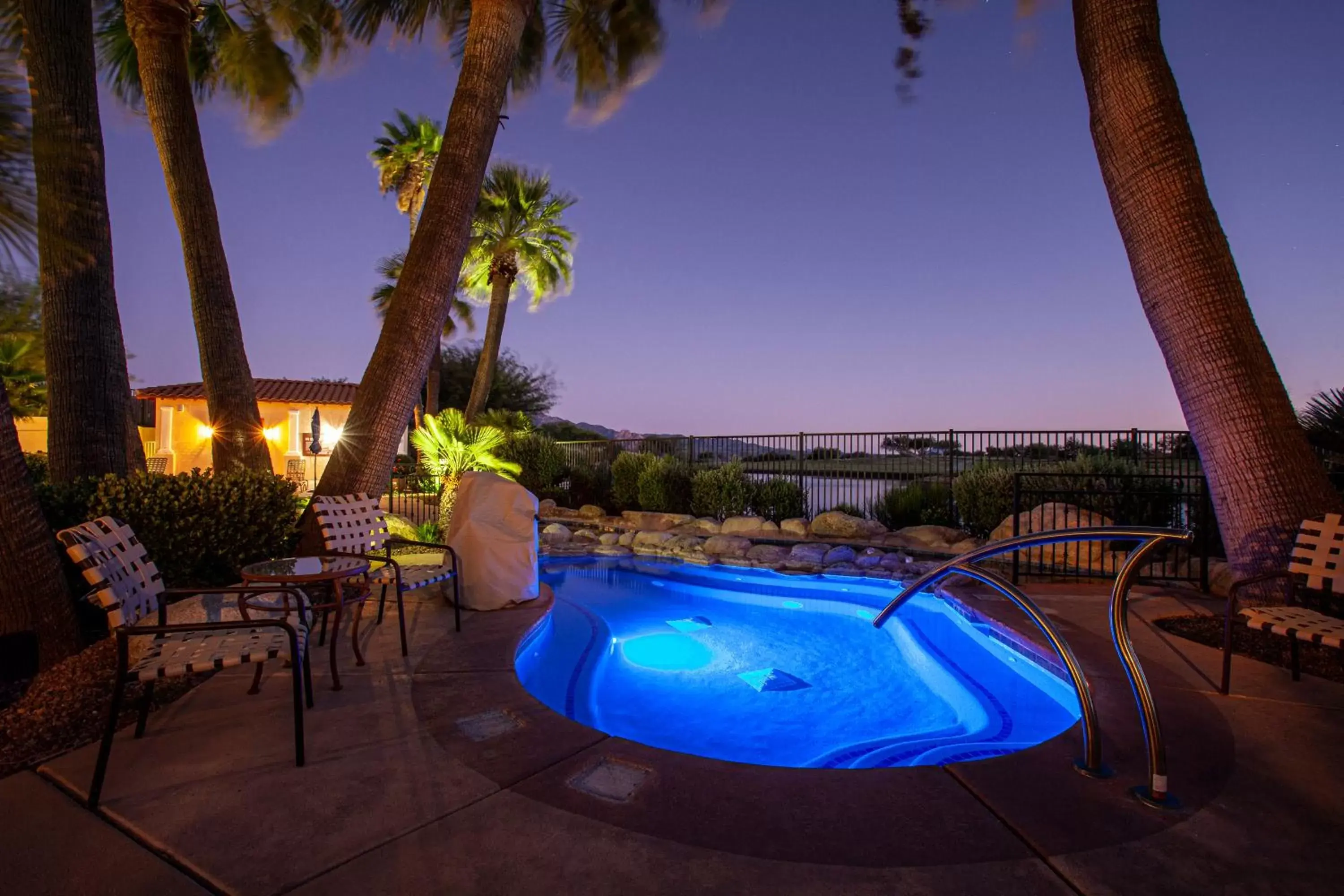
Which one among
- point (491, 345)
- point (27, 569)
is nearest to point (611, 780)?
point (27, 569)

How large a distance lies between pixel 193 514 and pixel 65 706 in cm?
205

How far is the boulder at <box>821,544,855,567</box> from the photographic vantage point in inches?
303

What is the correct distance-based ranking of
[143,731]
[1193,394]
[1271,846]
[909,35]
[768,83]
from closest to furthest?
[1271,846] < [143,731] < [1193,394] < [909,35] < [768,83]

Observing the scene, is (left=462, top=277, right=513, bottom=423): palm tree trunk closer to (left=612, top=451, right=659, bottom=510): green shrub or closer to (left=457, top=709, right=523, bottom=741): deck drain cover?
(left=612, top=451, right=659, bottom=510): green shrub

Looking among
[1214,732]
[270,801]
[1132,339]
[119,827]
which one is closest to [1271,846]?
[1214,732]

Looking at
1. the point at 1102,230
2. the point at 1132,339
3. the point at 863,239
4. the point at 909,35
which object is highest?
the point at 863,239

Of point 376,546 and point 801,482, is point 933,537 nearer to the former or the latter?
point 801,482

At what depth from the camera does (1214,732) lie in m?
2.60

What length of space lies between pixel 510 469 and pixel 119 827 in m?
10.2

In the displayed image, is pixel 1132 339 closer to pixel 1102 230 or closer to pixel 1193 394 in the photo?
pixel 1102 230

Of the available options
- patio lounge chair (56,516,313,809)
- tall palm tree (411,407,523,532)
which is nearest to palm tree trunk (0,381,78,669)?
patio lounge chair (56,516,313,809)

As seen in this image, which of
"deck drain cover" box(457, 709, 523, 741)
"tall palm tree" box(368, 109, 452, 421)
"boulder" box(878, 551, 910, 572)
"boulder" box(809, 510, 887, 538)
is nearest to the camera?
"deck drain cover" box(457, 709, 523, 741)

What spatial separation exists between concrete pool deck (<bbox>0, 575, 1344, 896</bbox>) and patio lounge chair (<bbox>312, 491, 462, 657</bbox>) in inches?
42.8

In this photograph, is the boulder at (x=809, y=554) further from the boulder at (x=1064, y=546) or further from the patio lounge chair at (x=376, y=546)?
the patio lounge chair at (x=376, y=546)
